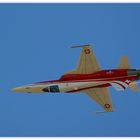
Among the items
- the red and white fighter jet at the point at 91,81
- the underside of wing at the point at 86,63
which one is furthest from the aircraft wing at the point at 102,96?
the underside of wing at the point at 86,63

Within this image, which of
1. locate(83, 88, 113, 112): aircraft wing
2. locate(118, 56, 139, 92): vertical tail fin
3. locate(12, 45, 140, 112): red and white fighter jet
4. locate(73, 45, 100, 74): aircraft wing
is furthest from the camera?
locate(83, 88, 113, 112): aircraft wing

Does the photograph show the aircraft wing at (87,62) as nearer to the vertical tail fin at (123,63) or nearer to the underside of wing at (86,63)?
the underside of wing at (86,63)

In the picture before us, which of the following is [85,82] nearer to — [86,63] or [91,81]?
[91,81]

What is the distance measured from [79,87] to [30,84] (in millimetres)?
3012

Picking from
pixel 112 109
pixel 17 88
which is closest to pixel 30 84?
pixel 17 88

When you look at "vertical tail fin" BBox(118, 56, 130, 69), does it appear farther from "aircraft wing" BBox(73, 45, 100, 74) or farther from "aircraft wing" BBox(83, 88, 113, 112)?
"aircraft wing" BBox(83, 88, 113, 112)

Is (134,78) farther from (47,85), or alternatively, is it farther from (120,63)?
(47,85)

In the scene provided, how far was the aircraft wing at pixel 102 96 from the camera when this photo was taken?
32.5 meters

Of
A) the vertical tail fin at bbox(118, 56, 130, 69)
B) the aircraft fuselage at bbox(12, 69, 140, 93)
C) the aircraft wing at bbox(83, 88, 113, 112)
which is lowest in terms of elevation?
the aircraft wing at bbox(83, 88, 113, 112)

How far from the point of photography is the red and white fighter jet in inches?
1235

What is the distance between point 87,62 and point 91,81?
1.12 metres

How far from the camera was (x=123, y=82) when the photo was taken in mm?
31328

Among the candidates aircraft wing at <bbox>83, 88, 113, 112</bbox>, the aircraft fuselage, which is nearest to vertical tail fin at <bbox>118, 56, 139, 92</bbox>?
the aircraft fuselage

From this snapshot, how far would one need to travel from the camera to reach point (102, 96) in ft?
107
